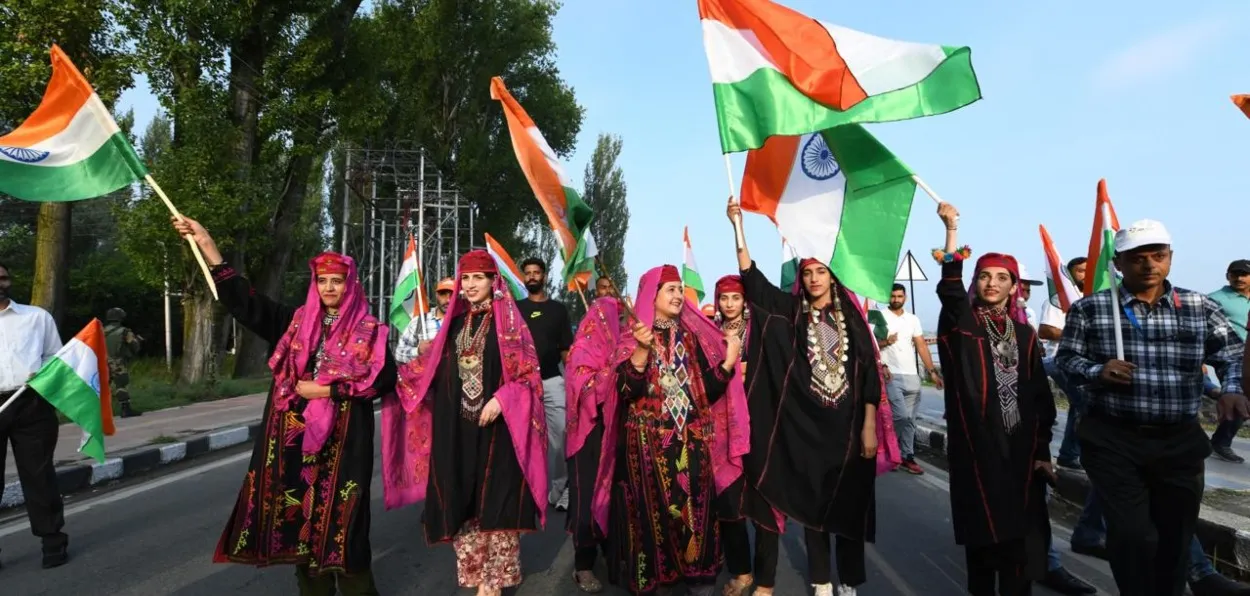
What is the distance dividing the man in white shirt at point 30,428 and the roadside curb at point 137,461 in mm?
1041

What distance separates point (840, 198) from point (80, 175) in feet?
13.3

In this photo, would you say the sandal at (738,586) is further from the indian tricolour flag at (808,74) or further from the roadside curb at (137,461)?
the roadside curb at (137,461)

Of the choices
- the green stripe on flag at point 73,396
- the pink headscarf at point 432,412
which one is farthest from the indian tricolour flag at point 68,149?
the pink headscarf at point 432,412

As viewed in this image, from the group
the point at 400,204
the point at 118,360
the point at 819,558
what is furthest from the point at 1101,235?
the point at 400,204

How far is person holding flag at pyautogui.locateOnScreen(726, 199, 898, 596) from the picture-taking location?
365cm

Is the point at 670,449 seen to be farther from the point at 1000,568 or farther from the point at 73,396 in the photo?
the point at 73,396

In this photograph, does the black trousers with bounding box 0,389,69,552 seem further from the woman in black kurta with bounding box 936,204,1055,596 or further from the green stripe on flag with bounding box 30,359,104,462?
the woman in black kurta with bounding box 936,204,1055,596

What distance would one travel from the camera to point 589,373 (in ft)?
12.8

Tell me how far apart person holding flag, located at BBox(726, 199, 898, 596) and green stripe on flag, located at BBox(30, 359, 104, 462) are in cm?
393

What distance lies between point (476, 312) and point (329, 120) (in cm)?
1308

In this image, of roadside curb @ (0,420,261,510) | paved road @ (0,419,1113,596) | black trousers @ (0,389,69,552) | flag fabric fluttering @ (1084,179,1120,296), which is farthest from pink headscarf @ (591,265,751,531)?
roadside curb @ (0,420,261,510)

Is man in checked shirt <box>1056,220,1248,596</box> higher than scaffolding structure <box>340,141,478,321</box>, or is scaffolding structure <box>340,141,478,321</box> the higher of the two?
scaffolding structure <box>340,141,478,321</box>

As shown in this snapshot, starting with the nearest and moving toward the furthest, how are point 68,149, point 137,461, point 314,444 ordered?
point 314,444
point 68,149
point 137,461

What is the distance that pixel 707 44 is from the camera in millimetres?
4387
